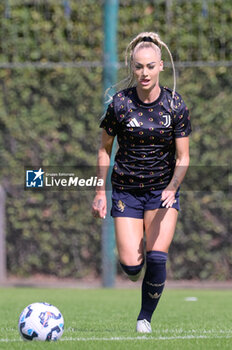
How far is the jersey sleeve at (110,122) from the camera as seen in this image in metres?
6.17

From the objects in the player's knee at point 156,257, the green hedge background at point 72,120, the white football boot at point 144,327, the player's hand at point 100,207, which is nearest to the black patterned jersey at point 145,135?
the player's hand at point 100,207

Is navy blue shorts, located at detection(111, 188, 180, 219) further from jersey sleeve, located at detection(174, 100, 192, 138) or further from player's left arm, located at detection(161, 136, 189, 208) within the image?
jersey sleeve, located at detection(174, 100, 192, 138)

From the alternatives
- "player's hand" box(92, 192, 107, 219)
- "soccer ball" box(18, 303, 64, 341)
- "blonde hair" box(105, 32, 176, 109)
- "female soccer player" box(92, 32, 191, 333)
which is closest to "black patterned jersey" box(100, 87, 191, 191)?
"female soccer player" box(92, 32, 191, 333)

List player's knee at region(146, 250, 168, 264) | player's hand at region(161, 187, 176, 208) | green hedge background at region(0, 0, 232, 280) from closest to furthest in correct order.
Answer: player's hand at region(161, 187, 176, 208) → player's knee at region(146, 250, 168, 264) → green hedge background at region(0, 0, 232, 280)

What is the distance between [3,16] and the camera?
10766 mm

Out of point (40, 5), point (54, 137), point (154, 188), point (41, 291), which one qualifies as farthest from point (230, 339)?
point (40, 5)

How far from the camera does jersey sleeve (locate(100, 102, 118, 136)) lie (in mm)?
6172

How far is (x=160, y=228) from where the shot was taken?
6.04 m

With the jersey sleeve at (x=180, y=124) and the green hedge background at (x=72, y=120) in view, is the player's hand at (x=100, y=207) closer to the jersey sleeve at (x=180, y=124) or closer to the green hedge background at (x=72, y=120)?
the jersey sleeve at (x=180, y=124)

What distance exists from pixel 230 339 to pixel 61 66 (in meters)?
5.77

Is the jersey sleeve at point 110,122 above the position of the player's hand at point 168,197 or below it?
above

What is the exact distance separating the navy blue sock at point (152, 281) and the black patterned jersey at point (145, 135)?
51 cm

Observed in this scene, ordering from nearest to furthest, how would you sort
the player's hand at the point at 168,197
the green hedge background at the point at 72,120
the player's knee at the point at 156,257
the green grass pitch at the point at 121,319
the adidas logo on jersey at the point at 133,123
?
1. the green grass pitch at the point at 121,319
2. the player's hand at the point at 168,197
3. the player's knee at the point at 156,257
4. the adidas logo on jersey at the point at 133,123
5. the green hedge background at the point at 72,120

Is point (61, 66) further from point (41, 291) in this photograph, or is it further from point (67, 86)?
point (41, 291)
